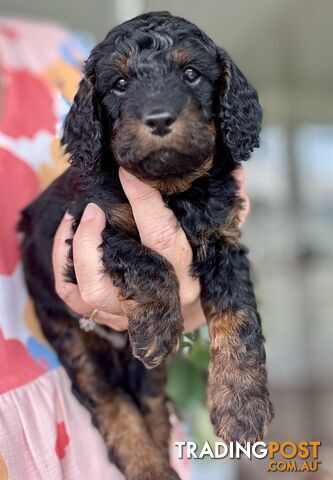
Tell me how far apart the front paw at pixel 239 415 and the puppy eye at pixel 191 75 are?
2.82 feet

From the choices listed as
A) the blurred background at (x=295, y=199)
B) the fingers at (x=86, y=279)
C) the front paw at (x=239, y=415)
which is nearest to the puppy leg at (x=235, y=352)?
the front paw at (x=239, y=415)

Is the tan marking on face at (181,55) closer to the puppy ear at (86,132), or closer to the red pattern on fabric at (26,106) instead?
the puppy ear at (86,132)

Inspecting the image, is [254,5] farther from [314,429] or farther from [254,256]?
[314,429]

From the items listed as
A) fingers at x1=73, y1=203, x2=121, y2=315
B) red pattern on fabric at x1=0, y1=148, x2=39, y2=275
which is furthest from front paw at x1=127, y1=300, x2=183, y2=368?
red pattern on fabric at x1=0, y1=148, x2=39, y2=275

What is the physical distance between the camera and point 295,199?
5.73 meters

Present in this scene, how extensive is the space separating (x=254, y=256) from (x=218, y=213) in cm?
412

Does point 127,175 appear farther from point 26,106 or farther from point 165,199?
point 26,106

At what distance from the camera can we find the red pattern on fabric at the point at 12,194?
7.47ft

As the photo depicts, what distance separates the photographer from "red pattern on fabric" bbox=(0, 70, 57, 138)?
2.46 metres

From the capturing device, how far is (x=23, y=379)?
1.95m

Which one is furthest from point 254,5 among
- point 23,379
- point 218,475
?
point 23,379

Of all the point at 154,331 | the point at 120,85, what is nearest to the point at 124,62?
the point at 120,85

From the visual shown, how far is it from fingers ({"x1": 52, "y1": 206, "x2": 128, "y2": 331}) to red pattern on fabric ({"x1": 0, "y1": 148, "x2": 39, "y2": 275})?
0.31m

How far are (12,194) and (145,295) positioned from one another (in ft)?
2.89
